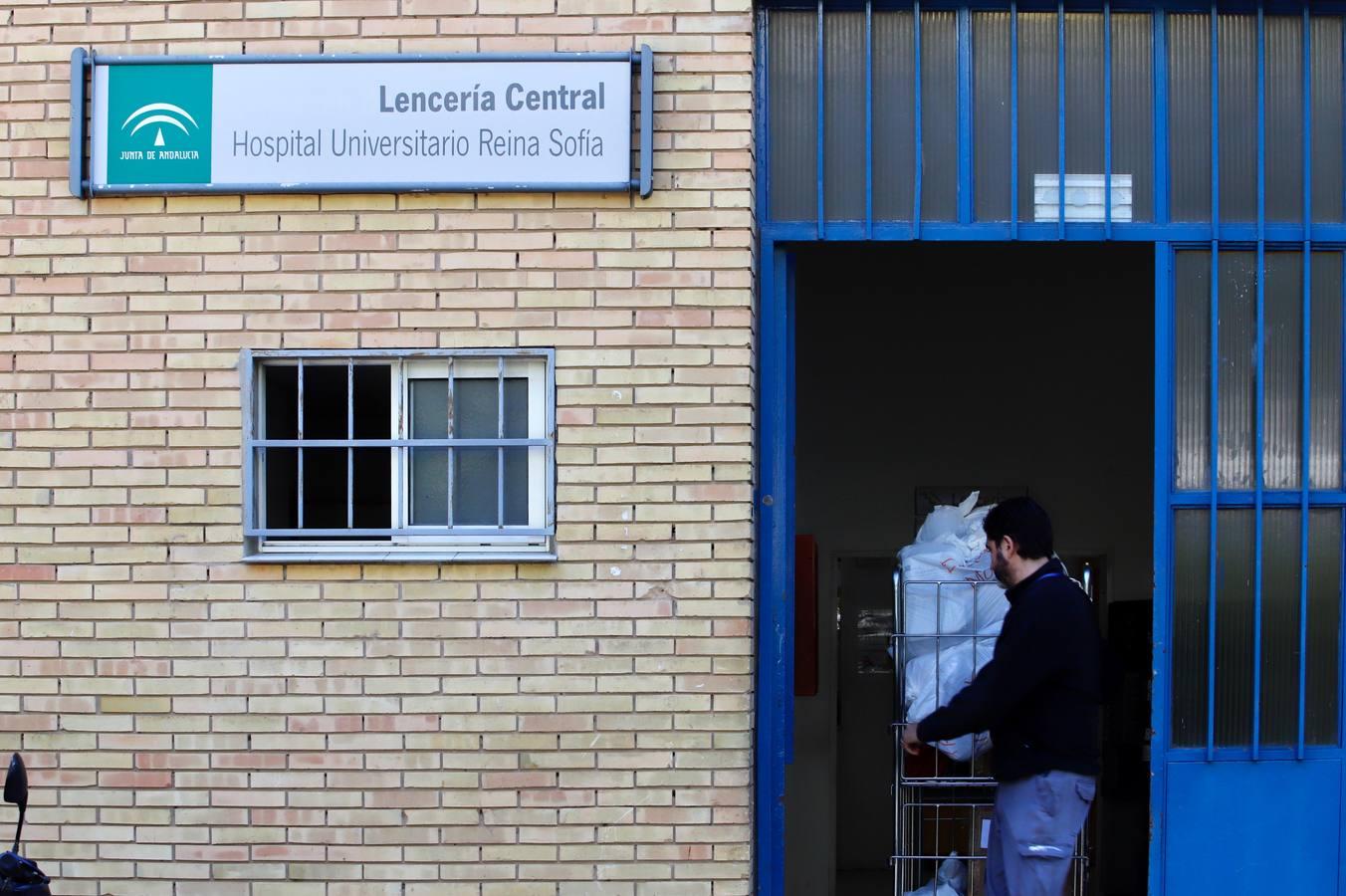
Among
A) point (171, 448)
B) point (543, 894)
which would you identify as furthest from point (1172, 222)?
point (171, 448)

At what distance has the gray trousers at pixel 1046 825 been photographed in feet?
15.2

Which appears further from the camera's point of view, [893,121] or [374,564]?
[893,121]

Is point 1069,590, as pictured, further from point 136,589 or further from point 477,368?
point 136,589

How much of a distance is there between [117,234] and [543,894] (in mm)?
2912

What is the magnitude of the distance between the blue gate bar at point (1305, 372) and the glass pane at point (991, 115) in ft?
3.78

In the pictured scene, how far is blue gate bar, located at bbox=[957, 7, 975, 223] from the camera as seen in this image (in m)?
5.15

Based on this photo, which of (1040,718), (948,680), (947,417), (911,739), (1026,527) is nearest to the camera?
(1040,718)

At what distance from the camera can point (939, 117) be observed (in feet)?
17.0

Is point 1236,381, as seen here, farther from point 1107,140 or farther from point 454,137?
point 454,137

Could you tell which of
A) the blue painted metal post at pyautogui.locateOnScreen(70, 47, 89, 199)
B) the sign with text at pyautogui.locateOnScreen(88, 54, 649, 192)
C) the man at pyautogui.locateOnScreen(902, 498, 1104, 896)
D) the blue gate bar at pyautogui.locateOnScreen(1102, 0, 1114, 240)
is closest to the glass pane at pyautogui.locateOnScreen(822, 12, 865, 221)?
the sign with text at pyautogui.locateOnScreen(88, 54, 649, 192)

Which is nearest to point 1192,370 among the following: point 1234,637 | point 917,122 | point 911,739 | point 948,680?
point 1234,637

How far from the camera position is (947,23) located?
5.20 metres

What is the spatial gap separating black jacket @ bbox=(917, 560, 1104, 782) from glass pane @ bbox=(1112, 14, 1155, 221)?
1.59 metres

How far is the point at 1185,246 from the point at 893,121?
1219 millimetres
